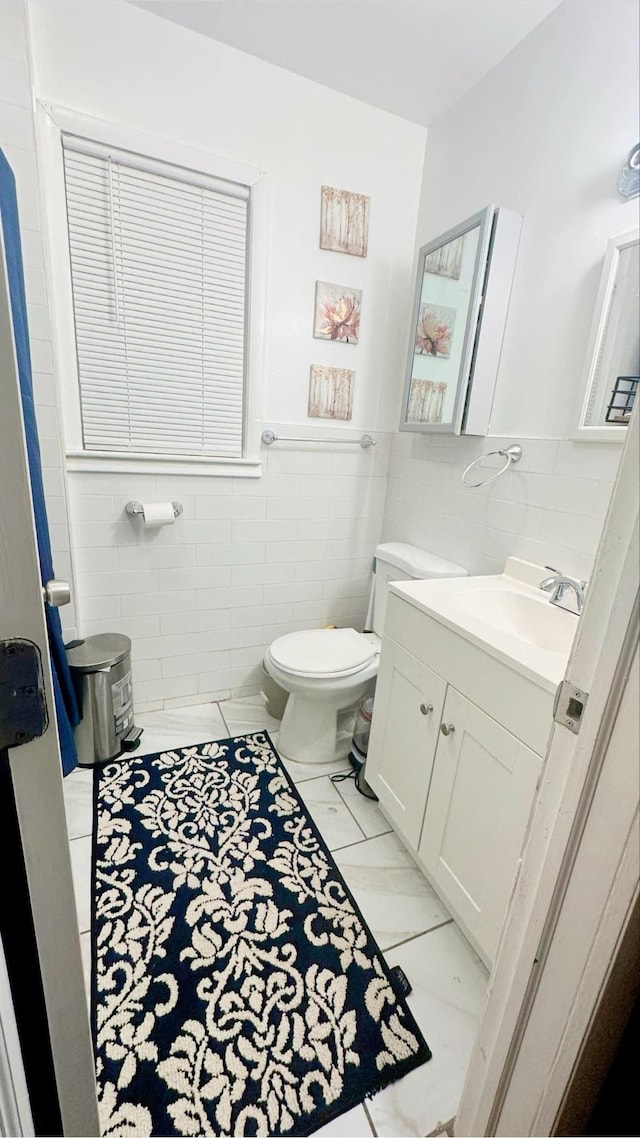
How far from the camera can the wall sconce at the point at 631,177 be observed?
113 cm

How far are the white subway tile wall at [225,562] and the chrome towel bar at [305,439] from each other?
3cm

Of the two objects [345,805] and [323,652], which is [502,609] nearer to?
[323,652]

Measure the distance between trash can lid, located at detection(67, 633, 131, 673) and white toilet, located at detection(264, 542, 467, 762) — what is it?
0.57 m

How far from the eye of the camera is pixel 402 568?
72.0 inches

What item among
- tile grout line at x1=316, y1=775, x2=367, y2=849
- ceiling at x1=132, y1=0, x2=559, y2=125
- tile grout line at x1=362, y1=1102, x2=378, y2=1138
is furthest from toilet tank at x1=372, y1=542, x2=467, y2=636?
ceiling at x1=132, y1=0, x2=559, y2=125

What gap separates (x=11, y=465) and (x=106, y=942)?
1.34 m

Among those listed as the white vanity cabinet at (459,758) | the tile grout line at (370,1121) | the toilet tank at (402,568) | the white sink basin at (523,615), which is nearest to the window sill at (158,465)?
the toilet tank at (402,568)

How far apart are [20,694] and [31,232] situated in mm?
1634

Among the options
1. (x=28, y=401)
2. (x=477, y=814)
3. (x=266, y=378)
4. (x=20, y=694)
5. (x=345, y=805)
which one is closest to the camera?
(x=20, y=694)

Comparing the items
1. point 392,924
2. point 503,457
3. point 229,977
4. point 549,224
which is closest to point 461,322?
point 549,224

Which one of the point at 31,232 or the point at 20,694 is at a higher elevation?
the point at 31,232

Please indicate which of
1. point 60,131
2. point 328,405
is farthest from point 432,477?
point 60,131

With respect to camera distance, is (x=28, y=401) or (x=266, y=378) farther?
(x=266, y=378)

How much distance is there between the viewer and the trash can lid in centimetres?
167
